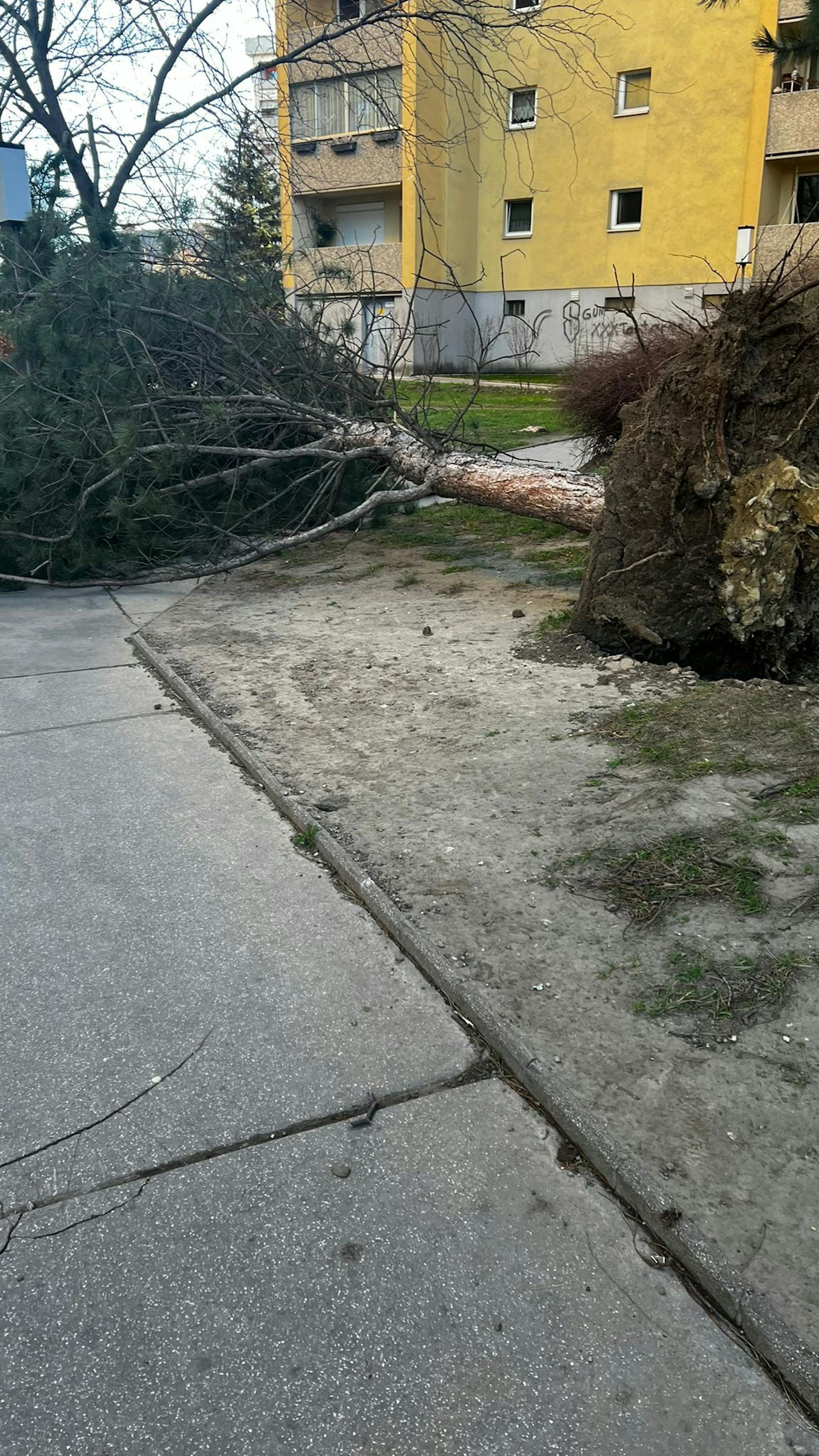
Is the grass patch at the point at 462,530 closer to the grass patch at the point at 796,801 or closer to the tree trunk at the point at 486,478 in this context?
the tree trunk at the point at 486,478

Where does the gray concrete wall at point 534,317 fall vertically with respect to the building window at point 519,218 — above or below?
below

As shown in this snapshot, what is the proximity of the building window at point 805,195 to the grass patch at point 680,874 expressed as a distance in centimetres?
2650

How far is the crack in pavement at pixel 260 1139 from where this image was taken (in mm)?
2254

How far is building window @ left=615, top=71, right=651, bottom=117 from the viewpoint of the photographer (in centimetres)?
2577

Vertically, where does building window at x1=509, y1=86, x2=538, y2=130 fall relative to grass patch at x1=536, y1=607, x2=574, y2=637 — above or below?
above

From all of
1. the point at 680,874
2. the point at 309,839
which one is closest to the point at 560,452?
the point at 309,839

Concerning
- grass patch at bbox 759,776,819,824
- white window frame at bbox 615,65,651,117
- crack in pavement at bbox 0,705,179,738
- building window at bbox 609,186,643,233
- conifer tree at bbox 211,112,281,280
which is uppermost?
white window frame at bbox 615,65,651,117

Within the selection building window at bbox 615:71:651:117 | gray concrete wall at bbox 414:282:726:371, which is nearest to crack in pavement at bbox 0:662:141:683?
gray concrete wall at bbox 414:282:726:371

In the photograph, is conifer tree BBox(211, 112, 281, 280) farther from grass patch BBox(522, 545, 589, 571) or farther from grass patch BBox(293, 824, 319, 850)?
grass patch BBox(293, 824, 319, 850)

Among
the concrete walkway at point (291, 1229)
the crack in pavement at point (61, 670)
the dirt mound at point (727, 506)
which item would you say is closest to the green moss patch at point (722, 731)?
the dirt mound at point (727, 506)

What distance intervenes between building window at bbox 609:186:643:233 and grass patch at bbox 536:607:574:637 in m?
24.0

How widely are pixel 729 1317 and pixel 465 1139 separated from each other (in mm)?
655

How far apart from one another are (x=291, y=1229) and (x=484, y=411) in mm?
16604

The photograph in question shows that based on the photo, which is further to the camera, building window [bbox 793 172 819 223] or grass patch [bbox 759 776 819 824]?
building window [bbox 793 172 819 223]
